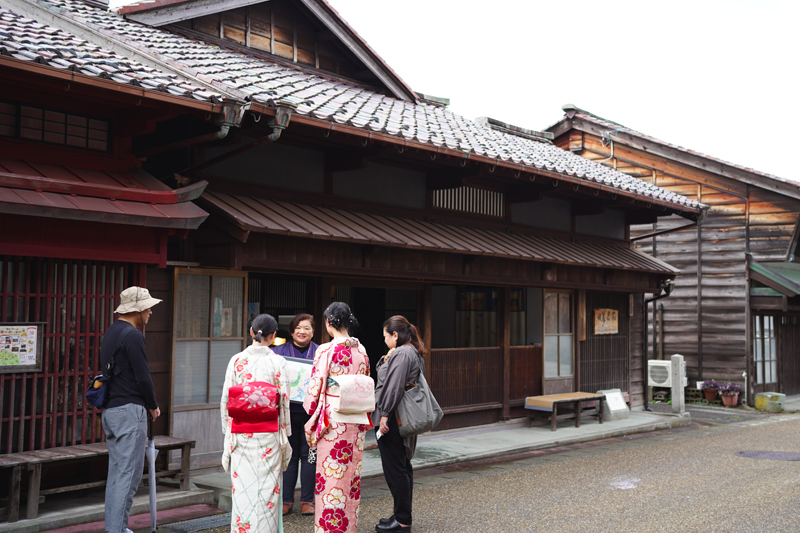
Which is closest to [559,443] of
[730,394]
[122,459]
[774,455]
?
[774,455]

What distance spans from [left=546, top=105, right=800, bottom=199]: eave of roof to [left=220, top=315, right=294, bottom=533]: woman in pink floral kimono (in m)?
15.4

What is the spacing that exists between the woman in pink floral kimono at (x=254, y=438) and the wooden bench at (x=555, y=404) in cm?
728

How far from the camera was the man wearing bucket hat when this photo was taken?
215 inches

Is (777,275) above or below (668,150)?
below

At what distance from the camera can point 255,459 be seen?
5.46m

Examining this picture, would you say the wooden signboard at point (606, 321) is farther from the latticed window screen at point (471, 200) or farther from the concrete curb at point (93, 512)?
the concrete curb at point (93, 512)

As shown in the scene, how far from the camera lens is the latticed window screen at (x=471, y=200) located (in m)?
11.0

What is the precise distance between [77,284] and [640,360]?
480 inches

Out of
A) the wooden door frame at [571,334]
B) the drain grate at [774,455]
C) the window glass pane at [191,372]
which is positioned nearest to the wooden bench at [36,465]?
the window glass pane at [191,372]

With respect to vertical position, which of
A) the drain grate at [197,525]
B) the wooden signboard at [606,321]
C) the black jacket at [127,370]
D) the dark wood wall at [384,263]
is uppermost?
the dark wood wall at [384,263]

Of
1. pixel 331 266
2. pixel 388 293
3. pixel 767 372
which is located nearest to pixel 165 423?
pixel 331 266

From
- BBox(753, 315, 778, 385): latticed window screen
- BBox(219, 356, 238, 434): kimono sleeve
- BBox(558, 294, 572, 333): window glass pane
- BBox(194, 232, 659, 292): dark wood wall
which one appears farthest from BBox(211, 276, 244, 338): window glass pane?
BBox(753, 315, 778, 385): latticed window screen

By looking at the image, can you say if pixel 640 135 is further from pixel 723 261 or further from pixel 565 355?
pixel 565 355

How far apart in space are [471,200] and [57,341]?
270 inches
